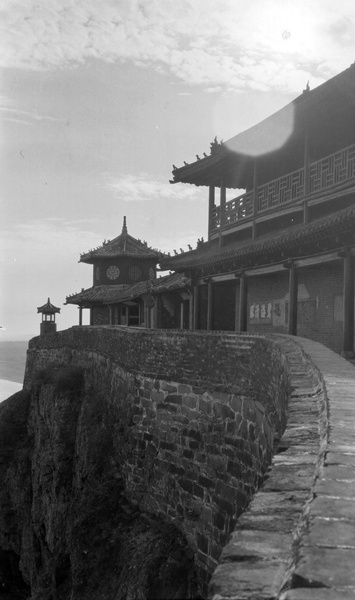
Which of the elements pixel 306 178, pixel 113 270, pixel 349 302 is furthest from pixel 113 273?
pixel 349 302

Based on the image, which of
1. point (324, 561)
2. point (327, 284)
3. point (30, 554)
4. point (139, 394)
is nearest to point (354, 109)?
point (327, 284)

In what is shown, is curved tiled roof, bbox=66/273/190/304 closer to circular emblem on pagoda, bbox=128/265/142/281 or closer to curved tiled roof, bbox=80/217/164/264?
circular emblem on pagoda, bbox=128/265/142/281

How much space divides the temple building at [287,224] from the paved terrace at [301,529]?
28.2 ft

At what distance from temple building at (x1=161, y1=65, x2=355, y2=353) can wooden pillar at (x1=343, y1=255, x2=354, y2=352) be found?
0.9 inches

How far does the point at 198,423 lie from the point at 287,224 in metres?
9.35

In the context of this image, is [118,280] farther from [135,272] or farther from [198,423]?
[198,423]

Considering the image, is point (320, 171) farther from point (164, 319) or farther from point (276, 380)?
point (164, 319)

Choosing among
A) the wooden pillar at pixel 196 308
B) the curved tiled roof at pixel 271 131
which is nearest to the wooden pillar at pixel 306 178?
the curved tiled roof at pixel 271 131

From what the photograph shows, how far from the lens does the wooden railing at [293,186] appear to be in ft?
47.2

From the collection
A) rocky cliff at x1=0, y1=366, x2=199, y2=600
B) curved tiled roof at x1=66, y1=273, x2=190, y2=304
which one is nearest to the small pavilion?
curved tiled roof at x1=66, y1=273, x2=190, y2=304

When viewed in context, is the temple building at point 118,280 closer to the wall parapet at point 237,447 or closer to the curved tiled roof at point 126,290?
the curved tiled roof at point 126,290

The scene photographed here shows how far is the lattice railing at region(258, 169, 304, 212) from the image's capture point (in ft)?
54.6

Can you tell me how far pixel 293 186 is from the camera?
1684 cm

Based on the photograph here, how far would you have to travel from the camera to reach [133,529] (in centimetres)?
1086
